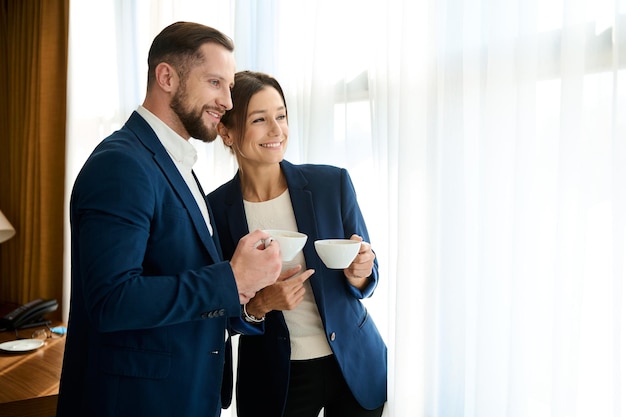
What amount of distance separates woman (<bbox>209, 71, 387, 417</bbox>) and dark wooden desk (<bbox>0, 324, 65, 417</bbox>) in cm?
75

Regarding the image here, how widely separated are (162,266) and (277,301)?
0.31m

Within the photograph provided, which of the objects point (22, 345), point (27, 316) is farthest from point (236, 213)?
point (27, 316)

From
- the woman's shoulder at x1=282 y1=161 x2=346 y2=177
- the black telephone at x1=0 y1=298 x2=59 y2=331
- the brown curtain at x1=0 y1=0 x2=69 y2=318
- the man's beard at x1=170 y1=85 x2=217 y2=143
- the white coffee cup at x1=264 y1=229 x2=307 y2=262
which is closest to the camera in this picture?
the white coffee cup at x1=264 y1=229 x2=307 y2=262

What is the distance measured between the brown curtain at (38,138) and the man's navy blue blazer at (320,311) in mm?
2253

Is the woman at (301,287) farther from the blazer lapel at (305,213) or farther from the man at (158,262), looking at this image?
the man at (158,262)

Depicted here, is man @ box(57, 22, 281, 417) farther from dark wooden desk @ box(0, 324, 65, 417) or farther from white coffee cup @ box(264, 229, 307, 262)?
dark wooden desk @ box(0, 324, 65, 417)

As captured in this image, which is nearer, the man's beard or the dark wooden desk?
the man's beard

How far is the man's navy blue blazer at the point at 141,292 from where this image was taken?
1030 millimetres

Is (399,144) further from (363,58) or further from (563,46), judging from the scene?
Answer: (563,46)

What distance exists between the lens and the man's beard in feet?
4.21

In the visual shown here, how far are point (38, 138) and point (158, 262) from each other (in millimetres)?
2648

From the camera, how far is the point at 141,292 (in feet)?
3.39

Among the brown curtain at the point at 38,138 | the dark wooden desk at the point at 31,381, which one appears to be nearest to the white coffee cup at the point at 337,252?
the dark wooden desk at the point at 31,381

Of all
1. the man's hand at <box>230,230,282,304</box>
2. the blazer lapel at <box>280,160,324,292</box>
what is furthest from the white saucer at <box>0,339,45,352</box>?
the man's hand at <box>230,230,282,304</box>
